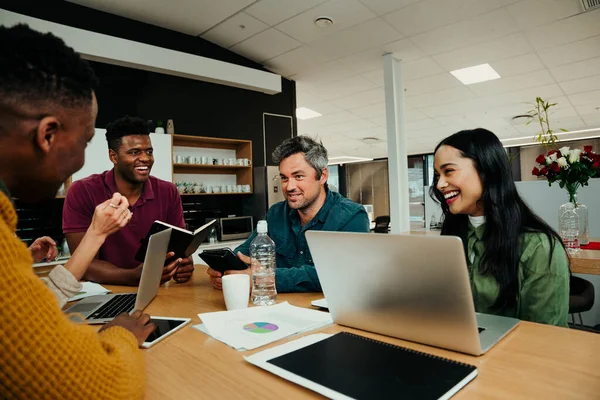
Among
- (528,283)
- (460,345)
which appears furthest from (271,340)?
(528,283)

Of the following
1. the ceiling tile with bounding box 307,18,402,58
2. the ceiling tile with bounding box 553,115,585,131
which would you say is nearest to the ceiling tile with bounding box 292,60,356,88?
the ceiling tile with bounding box 307,18,402,58

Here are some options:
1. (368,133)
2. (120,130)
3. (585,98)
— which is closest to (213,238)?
(120,130)

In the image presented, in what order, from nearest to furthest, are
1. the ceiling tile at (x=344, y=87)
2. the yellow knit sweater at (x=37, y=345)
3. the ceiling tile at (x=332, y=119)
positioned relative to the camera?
1. the yellow knit sweater at (x=37, y=345)
2. the ceiling tile at (x=344, y=87)
3. the ceiling tile at (x=332, y=119)

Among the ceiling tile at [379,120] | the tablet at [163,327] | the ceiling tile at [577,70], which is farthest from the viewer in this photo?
the ceiling tile at [379,120]

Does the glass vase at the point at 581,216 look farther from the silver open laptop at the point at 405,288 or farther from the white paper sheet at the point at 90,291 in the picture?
the white paper sheet at the point at 90,291

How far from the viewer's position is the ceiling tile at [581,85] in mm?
5637

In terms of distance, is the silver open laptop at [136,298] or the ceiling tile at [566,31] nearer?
the silver open laptop at [136,298]

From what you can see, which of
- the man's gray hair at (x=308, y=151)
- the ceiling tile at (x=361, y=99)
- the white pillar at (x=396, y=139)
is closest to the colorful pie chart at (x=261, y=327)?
the man's gray hair at (x=308, y=151)

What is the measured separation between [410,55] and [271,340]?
478cm

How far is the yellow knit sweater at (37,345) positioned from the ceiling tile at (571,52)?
564 cm

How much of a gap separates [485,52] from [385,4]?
1811 millimetres

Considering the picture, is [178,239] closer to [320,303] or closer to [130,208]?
[320,303]

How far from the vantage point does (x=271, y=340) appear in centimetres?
91

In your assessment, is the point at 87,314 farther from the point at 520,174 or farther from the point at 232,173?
the point at 520,174
